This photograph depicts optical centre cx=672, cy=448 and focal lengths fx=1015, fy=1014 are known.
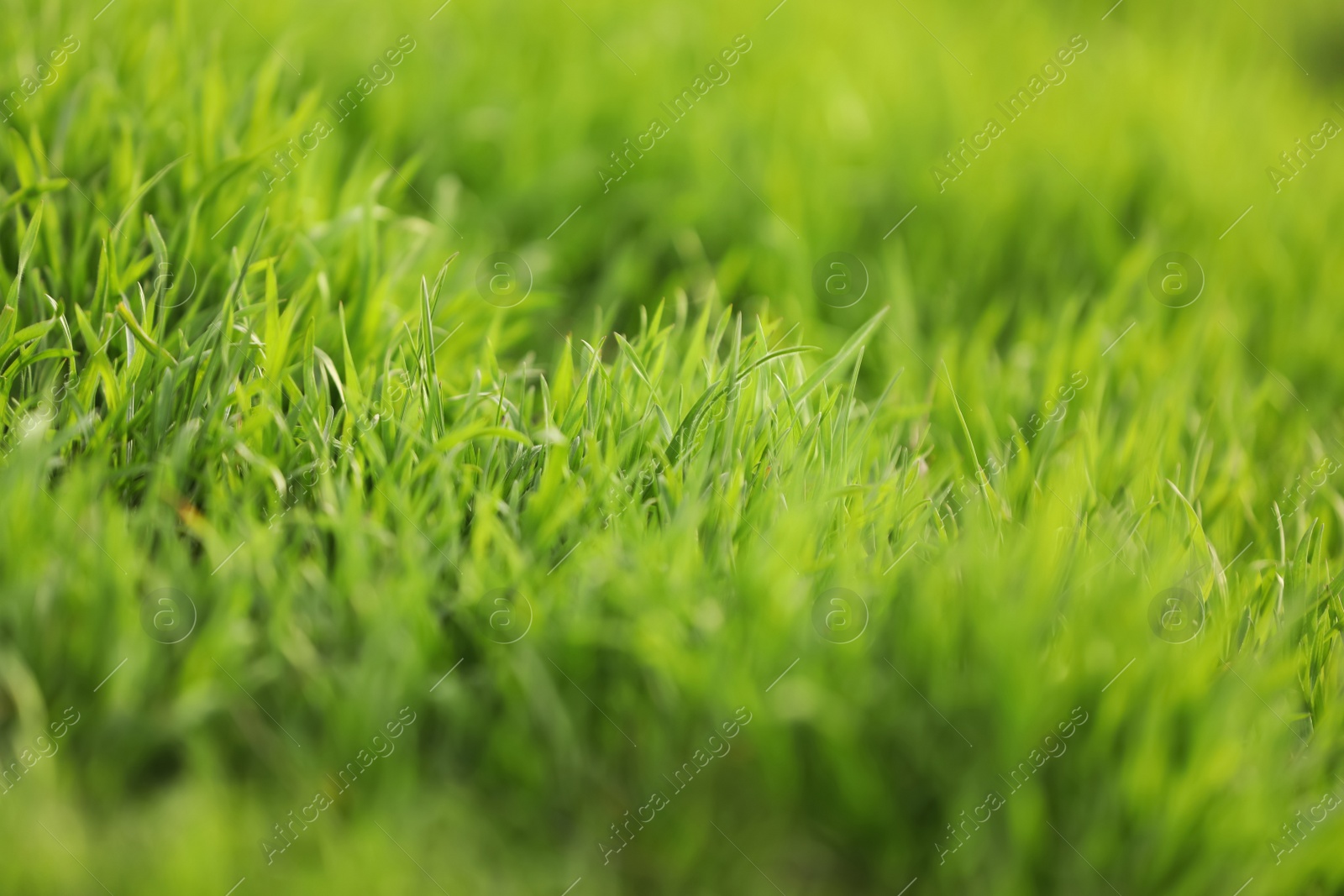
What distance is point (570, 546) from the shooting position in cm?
153

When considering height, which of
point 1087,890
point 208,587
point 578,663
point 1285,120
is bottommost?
point 1285,120

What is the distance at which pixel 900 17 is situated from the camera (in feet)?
13.4

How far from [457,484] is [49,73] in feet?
4.61

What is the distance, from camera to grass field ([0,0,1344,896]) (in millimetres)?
1284

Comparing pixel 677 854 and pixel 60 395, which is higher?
pixel 60 395

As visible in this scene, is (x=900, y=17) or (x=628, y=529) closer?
(x=628, y=529)

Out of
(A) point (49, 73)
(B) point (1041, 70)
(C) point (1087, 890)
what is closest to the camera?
(C) point (1087, 890)

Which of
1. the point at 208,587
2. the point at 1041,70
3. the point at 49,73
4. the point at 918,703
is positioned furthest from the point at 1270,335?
the point at 49,73

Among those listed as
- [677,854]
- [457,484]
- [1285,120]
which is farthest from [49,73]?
[1285,120]

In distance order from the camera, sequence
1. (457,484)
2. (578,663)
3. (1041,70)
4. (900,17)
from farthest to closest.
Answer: (900,17), (1041,70), (457,484), (578,663)

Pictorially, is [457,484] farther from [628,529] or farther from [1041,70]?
[1041,70]

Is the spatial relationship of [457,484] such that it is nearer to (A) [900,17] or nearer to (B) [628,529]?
(B) [628,529]

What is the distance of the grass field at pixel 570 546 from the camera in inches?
50.6

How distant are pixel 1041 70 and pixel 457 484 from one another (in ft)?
9.94
